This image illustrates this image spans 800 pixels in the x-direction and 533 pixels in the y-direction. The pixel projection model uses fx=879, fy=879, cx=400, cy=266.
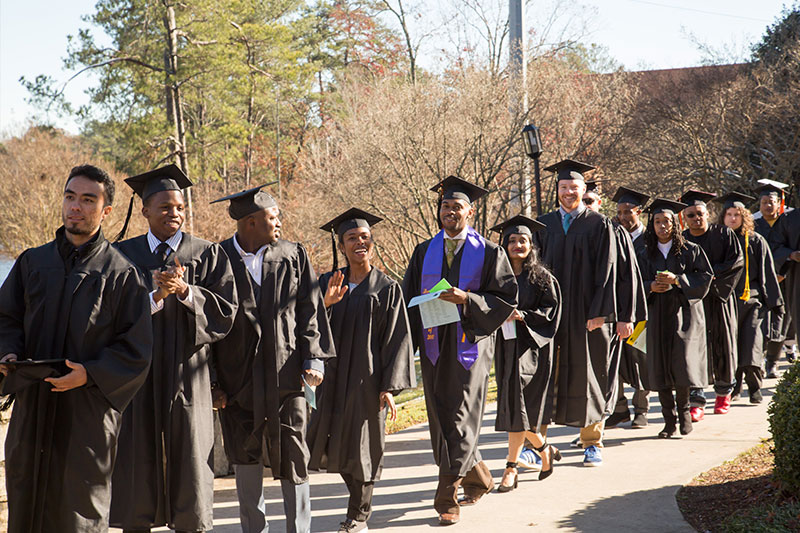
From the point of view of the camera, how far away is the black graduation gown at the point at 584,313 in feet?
23.2

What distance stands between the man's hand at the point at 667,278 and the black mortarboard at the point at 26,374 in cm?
584

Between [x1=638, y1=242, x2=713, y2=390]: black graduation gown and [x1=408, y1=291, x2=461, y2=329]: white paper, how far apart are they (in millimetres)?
3134

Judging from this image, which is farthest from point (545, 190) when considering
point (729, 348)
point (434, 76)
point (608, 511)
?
point (608, 511)

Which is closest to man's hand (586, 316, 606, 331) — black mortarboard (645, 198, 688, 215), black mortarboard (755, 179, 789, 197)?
black mortarboard (645, 198, 688, 215)

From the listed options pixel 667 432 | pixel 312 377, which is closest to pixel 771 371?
pixel 667 432

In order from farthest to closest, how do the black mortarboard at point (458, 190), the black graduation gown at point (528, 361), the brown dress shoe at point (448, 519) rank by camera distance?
the black graduation gown at point (528, 361), the black mortarboard at point (458, 190), the brown dress shoe at point (448, 519)

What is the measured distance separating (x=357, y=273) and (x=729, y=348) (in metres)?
4.85

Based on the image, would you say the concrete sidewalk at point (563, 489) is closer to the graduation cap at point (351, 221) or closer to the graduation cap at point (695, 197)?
the graduation cap at point (351, 221)

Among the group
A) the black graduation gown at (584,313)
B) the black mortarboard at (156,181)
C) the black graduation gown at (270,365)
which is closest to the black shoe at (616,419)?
the black graduation gown at (584,313)

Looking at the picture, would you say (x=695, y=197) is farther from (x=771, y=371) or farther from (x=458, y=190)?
(x=458, y=190)

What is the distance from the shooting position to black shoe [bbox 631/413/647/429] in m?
8.74

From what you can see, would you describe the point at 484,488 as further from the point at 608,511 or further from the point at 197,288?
the point at 197,288

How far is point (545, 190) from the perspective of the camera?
2103cm

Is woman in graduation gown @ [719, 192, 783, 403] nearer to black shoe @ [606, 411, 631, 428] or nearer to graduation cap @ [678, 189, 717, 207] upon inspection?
graduation cap @ [678, 189, 717, 207]
